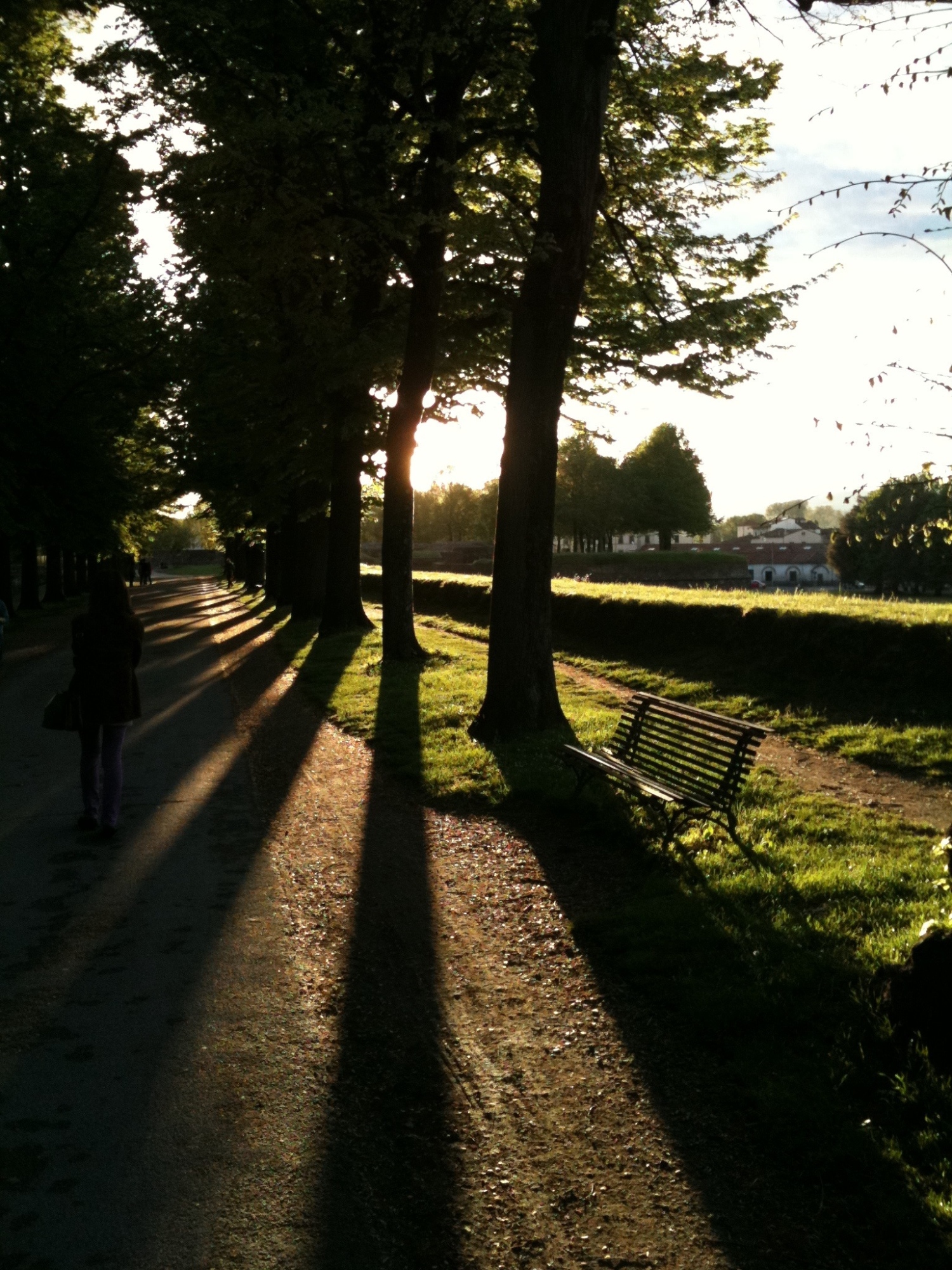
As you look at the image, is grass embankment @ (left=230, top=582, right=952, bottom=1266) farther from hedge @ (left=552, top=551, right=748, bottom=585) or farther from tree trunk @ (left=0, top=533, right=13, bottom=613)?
hedge @ (left=552, top=551, right=748, bottom=585)

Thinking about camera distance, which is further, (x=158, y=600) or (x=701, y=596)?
(x=158, y=600)

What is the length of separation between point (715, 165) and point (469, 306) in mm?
4341

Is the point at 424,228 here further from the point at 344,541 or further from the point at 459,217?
the point at 344,541

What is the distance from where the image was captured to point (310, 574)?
29703mm

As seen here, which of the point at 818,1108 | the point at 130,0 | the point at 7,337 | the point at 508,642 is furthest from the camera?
the point at 7,337

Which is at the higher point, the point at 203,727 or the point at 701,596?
the point at 701,596

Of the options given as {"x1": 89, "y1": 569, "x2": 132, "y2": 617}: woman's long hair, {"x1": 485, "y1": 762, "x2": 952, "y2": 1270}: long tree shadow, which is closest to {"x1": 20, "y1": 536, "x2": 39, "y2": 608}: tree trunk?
{"x1": 89, "y1": 569, "x2": 132, "y2": 617}: woman's long hair

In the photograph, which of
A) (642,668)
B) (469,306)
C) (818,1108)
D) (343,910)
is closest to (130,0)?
(469,306)

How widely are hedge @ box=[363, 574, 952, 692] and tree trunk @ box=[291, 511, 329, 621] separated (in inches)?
307

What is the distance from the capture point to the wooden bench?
311 inches

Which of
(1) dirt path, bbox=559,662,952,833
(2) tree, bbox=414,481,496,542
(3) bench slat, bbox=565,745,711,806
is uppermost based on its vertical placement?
(2) tree, bbox=414,481,496,542

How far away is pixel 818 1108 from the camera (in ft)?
13.8

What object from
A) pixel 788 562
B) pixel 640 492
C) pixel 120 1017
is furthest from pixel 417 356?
pixel 788 562

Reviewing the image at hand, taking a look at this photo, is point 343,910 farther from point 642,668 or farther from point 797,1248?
point 642,668
